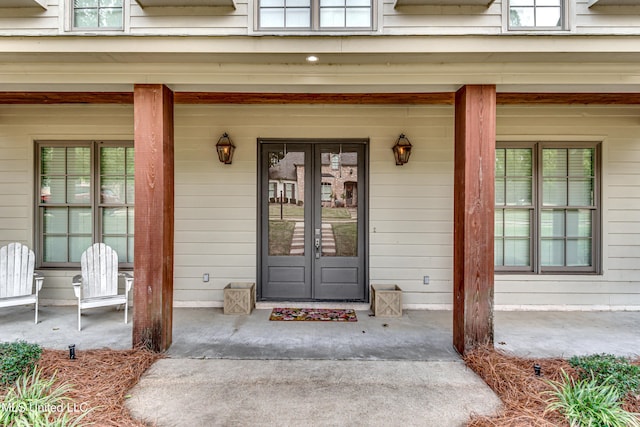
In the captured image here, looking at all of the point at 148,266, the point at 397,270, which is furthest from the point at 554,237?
the point at 148,266

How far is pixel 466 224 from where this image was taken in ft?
10.8

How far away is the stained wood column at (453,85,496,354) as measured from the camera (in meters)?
3.28

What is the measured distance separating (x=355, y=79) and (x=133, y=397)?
337 cm

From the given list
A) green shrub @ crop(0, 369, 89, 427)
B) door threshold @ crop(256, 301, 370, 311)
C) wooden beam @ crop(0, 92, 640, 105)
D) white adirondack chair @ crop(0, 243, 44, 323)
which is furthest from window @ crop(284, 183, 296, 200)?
white adirondack chair @ crop(0, 243, 44, 323)

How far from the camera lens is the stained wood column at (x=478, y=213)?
328cm

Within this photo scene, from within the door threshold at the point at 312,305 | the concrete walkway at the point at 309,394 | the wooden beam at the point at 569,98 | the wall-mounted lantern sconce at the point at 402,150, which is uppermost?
the wooden beam at the point at 569,98

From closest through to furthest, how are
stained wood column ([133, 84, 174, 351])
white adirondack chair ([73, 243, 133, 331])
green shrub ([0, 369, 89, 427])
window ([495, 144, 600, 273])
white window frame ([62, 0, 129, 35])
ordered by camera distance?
green shrub ([0, 369, 89, 427]) < white window frame ([62, 0, 129, 35]) < stained wood column ([133, 84, 174, 351]) < white adirondack chair ([73, 243, 133, 331]) < window ([495, 144, 600, 273])

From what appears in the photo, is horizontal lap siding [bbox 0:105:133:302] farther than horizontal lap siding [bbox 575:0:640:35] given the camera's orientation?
Yes

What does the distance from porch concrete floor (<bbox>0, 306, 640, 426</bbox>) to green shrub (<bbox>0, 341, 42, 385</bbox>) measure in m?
0.78

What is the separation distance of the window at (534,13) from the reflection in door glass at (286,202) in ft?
9.74

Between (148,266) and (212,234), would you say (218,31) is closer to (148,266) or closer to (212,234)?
(148,266)

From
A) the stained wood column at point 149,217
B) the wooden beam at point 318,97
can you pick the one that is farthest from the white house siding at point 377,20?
the wooden beam at point 318,97

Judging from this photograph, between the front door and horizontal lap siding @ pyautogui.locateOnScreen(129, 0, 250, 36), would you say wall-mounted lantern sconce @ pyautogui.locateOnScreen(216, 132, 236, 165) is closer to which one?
the front door

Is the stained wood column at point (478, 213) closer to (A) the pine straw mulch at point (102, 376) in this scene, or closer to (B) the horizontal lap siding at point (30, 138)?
(A) the pine straw mulch at point (102, 376)
